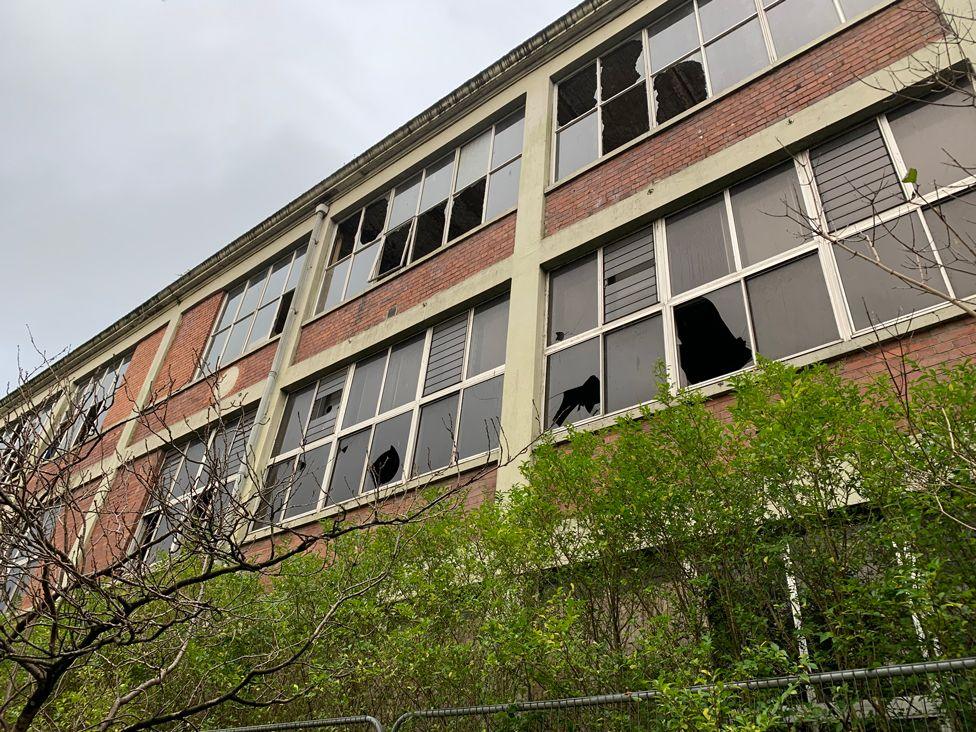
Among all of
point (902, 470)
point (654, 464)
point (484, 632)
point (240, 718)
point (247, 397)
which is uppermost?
point (247, 397)

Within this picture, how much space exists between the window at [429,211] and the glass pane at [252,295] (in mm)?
2426

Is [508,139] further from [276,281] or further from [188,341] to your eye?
[188,341]

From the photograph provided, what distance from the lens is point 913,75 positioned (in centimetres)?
643

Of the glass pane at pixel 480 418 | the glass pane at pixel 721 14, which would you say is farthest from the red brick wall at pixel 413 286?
the glass pane at pixel 721 14

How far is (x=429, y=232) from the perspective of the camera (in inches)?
447

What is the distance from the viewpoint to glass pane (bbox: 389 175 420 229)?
12117 mm

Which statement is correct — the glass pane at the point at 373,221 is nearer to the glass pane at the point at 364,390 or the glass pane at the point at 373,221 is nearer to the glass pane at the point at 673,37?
the glass pane at the point at 364,390

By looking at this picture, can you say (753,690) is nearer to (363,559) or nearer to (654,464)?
(654,464)

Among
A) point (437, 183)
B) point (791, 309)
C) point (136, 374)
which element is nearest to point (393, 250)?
point (437, 183)

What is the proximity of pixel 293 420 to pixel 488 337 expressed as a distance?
162 inches

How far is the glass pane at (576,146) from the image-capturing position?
31.1 ft

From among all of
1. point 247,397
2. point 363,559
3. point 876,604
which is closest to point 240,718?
point 363,559

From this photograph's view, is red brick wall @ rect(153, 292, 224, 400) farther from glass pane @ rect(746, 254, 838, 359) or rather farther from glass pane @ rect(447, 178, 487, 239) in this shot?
glass pane @ rect(746, 254, 838, 359)

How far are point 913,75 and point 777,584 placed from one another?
212 inches
